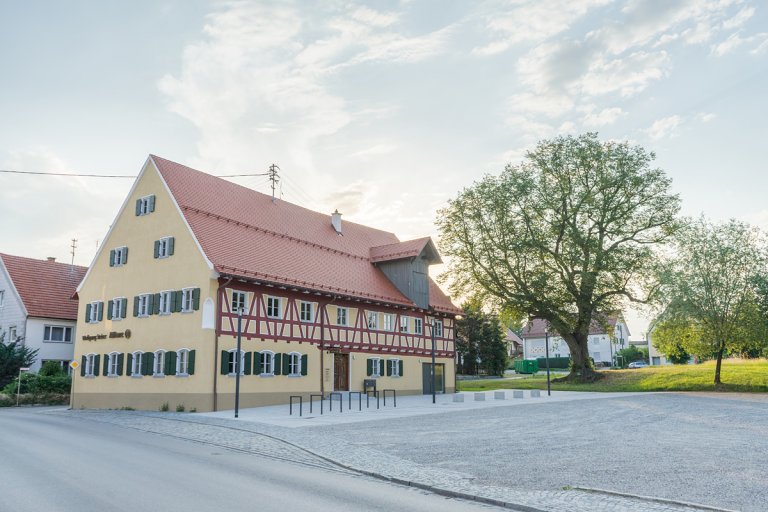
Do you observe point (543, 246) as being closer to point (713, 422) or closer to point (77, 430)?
point (713, 422)

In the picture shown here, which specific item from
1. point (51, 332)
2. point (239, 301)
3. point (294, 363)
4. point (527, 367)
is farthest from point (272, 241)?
point (527, 367)

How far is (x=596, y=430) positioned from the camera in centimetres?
1873

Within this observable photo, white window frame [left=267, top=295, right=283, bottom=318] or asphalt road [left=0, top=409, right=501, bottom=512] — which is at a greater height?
white window frame [left=267, top=295, right=283, bottom=318]

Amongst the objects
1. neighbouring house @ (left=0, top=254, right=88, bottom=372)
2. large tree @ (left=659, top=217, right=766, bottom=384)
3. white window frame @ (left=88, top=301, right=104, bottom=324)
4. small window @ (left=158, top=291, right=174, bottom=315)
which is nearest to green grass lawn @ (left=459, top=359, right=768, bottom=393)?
large tree @ (left=659, top=217, right=766, bottom=384)

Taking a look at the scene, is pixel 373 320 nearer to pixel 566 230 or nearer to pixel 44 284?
pixel 566 230

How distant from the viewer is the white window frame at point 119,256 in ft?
112

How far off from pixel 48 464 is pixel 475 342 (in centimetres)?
5972

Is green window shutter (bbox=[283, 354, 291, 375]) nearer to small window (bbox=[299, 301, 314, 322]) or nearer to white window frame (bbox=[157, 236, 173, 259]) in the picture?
small window (bbox=[299, 301, 314, 322])

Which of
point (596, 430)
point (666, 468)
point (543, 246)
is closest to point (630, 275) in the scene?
point (543, 246)

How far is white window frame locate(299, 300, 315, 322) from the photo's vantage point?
3291cm

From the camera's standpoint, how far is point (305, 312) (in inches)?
1307

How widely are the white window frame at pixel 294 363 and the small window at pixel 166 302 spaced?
20.0ft

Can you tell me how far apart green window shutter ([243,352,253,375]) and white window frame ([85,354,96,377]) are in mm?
9851

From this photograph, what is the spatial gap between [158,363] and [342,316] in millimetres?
9987
